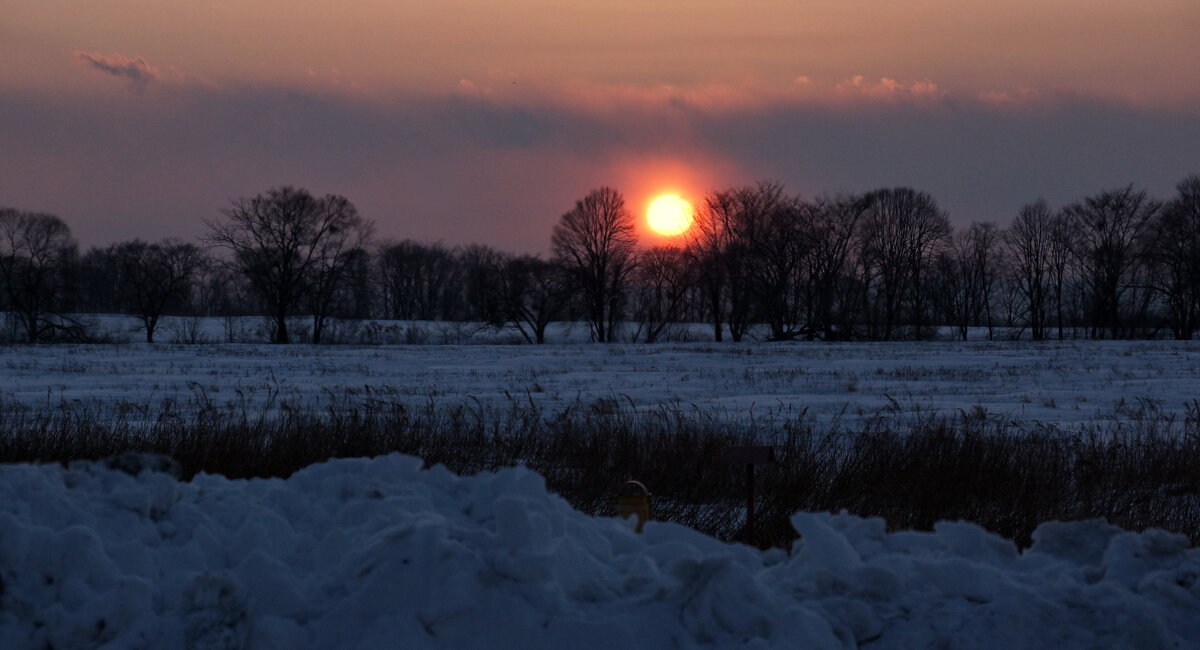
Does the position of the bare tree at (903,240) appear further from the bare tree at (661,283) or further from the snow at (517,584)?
the snow at (517,584)

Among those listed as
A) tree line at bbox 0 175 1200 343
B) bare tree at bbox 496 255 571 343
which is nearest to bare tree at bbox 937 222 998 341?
tree line at bbox 0 175 1200 343

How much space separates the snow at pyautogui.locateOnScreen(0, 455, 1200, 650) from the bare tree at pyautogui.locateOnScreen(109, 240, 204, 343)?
64.2 m

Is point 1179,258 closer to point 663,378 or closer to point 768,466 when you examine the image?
point 663,378

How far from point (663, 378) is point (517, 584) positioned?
21.8m

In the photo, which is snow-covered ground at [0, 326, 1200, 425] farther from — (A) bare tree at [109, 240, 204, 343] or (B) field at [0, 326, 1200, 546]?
(A) bare tree at [109, 240, 204, 343]

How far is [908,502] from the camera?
26.4 ft

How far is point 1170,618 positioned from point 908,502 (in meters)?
5.35

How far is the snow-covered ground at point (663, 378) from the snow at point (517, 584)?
28.8 feet

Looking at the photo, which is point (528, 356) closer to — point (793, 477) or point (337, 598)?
point (793, 477)

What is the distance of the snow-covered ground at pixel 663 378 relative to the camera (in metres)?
16.2

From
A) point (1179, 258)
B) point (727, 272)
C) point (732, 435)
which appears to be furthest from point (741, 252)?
point (732, 435)

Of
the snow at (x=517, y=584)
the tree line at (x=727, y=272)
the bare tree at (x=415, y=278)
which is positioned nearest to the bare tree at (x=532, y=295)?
the tree line at (x=727, y=272)

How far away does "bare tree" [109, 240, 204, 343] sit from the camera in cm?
6444

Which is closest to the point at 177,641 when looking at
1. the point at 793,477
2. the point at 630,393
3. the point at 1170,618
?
the point at 1170,618
